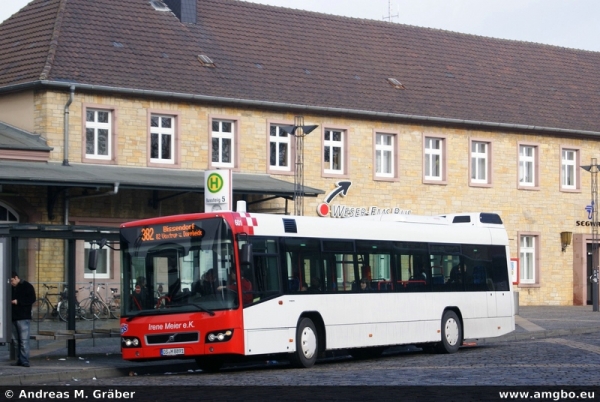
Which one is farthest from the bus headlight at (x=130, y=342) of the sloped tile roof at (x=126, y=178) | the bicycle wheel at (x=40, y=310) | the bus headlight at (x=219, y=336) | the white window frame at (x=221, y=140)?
the white window frame at (x=221, y=140)

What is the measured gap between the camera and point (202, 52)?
130 feet

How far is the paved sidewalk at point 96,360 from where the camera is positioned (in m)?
19.3

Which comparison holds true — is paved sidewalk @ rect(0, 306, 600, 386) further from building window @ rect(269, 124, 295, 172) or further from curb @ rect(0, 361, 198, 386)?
building window @ rect(269, 124, 295, 172)

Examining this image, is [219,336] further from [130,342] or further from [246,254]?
[130,342]

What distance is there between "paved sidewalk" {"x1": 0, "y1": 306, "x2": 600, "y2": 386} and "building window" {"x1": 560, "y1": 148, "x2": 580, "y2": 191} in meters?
13.2

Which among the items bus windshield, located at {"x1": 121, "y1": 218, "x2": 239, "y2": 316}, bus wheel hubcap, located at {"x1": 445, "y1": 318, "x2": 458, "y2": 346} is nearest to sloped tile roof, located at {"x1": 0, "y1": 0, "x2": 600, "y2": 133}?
bus wheel hubcap, located at {"x1": 445, "y1": 318, "x2": 458, "y2": 346}

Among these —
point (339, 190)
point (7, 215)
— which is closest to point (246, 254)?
point (7, 215)

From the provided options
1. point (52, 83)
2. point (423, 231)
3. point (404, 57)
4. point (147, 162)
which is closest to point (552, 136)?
point (404, 57)

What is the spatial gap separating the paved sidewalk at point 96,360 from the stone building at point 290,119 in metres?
1.72

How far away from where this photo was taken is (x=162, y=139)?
37.4 metres

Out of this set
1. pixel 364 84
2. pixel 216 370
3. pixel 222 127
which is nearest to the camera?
pixel 216 370

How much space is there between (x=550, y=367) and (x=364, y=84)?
79.7 ft

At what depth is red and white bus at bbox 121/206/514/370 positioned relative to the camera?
1961cm

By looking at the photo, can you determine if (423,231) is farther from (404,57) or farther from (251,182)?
(404,57)
